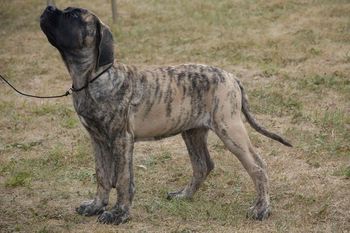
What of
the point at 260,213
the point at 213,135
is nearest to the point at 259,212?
the point at 260,213

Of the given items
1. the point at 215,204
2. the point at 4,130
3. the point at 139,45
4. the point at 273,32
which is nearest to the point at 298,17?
the point at 273,32

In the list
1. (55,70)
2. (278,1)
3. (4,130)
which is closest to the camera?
(4,130)

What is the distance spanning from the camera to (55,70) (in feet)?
43.6

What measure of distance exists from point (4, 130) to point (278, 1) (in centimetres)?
1090

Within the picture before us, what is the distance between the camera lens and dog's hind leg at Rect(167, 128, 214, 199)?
22.7 feet

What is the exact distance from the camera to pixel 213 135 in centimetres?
926

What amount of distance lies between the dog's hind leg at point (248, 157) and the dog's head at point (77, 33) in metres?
1.43

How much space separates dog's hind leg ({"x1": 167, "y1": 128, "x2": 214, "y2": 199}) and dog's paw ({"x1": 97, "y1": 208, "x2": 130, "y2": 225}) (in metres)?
0.95

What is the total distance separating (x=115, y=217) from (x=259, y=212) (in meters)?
1.53

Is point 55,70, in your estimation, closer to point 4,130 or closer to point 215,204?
point 4,130

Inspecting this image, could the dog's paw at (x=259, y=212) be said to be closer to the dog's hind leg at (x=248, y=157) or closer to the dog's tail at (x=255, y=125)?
the dog's hind leg at (x=248, y=157)

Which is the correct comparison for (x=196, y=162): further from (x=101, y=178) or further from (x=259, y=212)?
(x=101, y=178)

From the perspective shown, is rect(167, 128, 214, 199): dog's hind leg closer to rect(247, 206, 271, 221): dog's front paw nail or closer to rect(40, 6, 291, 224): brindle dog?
rect(40, 6, 291, 224): brindle dog

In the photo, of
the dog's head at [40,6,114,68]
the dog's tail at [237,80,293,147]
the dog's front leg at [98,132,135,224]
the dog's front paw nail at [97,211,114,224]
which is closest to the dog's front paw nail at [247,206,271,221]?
the dog's tail at [237,80,293,147]
